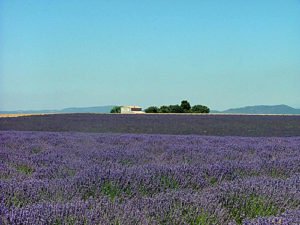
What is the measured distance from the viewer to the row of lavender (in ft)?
5.55

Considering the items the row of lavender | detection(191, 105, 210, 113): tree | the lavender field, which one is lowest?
the row of lavender

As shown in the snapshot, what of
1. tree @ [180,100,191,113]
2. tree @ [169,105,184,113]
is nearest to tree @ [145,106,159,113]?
tree @ [169,105,184,113]

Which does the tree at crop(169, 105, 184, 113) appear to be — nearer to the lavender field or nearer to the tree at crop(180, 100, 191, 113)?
the tree at crop(180, 100, 191, 113)

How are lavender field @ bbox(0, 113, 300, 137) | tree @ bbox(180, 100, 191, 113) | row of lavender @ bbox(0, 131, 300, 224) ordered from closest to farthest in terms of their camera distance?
1. row of lavender @ bbox(0, 131, 300, 224)
2. lavender field @ bbox(0, 113, 300, 137)
3. tree @ bbox(180, 100, 191, 113)

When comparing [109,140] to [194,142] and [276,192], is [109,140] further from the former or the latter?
[276,192]

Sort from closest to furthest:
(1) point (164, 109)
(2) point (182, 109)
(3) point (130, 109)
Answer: (2) point (182, 109), (1) point (164, 109), (3) point (130, 109)

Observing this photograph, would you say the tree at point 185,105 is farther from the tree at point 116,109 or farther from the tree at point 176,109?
the tree at point 116,109

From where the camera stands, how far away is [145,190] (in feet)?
7.82

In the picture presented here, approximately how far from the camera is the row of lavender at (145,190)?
1.69 meters

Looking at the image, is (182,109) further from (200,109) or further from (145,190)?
(145,190)

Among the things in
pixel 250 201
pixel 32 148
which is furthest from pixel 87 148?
pixel 250 201

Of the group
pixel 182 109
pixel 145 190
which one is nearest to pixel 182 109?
pixel 182 109

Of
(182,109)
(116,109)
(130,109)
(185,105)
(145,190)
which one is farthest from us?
(116,109)

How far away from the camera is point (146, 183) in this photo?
2.41m
